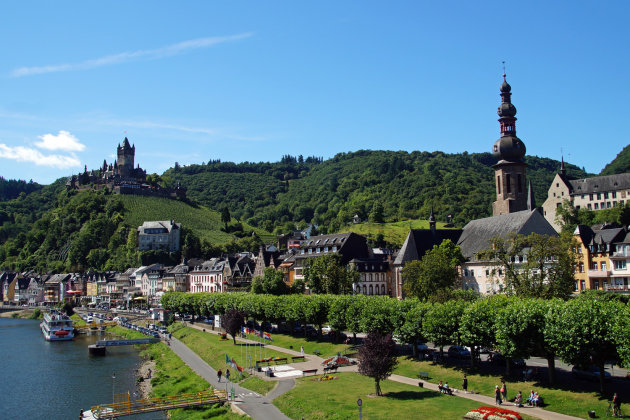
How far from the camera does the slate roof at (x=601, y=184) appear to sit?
114 m

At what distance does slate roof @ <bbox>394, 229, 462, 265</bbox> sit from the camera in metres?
94.6

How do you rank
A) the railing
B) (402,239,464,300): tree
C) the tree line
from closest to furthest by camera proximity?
the tree line, the railing, (402,239,464,300): tree

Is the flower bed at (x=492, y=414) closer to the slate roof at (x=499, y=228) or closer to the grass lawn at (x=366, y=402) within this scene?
the grass lawn at (x=366, y=402)

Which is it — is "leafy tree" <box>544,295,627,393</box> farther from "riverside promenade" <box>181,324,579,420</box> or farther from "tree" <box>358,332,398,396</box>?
"tree" <box>358,332,398,396</box>

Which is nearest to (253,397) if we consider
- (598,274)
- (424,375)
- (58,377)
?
(424,375)

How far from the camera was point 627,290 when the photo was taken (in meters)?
70.2

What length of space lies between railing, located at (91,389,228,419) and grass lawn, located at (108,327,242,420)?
0.73m

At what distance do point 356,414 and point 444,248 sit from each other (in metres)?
49.2

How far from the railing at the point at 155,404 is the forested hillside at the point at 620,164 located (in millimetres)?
132441

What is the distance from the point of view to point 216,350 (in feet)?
236

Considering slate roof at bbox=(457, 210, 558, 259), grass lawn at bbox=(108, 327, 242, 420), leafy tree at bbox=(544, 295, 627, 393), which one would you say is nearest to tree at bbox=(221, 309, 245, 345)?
grass lawn at bbox=(108, 327, 242, 420)

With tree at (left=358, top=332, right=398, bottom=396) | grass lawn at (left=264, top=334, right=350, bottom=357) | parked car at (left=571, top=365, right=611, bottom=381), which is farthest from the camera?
grass lawn at (left=264, top=334, right=350, bottom=357)

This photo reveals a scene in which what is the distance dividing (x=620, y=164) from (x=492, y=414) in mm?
137111

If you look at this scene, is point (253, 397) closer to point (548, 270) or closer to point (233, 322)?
point (233, 322)
